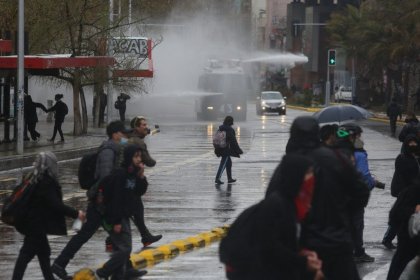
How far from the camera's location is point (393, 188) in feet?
47.1

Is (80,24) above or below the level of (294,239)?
above

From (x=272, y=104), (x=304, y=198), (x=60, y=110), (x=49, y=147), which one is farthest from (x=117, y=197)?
(x=272, y=104)

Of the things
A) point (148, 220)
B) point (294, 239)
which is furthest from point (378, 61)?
point (294, 239)

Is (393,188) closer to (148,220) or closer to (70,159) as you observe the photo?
(148,220)

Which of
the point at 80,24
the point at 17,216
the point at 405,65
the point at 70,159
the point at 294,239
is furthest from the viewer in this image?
the point at 405,65

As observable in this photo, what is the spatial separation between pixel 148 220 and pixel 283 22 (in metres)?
128

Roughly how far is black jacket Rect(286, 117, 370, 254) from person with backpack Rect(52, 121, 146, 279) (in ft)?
12.7

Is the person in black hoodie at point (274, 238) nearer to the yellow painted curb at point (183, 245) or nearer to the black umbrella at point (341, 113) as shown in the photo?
the yellow painted curb at point (183, 245)

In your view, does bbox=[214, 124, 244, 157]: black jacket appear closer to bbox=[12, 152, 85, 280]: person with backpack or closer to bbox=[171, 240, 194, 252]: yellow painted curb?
bbox=[171, 240, 194, 252]: yellow painted curb

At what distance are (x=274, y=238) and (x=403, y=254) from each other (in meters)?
4.27

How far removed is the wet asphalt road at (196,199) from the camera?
14061 mm

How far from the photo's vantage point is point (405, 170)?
560 inches

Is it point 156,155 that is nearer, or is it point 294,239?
point 294,239

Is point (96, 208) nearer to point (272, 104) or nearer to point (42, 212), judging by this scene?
point (42, 212)
